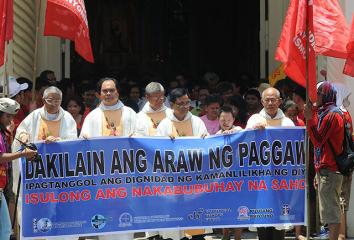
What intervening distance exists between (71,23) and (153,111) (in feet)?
4.57

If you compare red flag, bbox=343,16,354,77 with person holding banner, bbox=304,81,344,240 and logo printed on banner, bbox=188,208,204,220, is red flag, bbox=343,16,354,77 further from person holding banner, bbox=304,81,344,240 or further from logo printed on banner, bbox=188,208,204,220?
logo printed on banner, bbox=188,208,204,220

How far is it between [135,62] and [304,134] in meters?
11.1

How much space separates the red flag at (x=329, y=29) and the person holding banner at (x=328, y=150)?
2.16ft

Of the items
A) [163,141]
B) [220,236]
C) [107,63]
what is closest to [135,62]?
[107,63]

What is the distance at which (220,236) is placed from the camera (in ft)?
39.6

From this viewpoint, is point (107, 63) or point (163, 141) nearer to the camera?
point (163, 141)

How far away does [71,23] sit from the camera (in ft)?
36.0

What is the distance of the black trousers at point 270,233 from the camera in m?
10.5

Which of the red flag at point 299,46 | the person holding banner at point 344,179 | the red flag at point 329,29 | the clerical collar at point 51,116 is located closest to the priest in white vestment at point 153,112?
the clerical collar at point 51,116

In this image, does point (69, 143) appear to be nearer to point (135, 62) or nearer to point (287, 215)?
point (287, 215)

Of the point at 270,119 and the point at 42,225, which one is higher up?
the point at 270,119

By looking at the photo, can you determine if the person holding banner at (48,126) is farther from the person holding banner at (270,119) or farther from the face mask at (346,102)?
the face mask at (346,102)

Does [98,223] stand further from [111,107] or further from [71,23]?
[71,23]

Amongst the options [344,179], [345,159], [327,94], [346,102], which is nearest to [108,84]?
[327,94]
